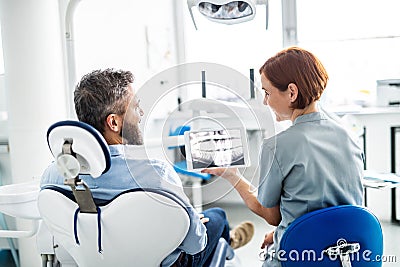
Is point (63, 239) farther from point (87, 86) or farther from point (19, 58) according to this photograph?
point (19, 58)

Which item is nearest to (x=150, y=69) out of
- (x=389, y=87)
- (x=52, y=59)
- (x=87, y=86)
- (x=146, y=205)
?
(x=52, y=59)

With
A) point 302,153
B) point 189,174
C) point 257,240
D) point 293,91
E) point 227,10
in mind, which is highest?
point 227,10

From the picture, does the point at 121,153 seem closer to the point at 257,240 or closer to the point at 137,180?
the point at 137,180

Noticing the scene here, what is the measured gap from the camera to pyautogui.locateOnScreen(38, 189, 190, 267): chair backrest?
1188mm

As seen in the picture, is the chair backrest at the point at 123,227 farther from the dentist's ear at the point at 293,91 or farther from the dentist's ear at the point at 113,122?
the dentist's ear at the point at 293,91

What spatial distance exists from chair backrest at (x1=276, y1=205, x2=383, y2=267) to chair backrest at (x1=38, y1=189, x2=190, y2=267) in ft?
0.99

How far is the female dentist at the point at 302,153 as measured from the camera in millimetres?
1298

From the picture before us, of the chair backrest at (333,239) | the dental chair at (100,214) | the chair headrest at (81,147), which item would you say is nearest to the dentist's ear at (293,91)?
the chair backrest at (333,239)

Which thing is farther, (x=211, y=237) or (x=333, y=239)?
(x=211, y=237)

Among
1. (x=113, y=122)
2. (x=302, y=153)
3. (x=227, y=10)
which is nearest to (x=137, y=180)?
(x=113, y=122)

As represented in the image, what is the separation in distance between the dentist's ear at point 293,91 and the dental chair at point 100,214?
1.52 ft

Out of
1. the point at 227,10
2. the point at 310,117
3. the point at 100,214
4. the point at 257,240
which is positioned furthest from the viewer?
the point at 257,240

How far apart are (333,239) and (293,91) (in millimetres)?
434

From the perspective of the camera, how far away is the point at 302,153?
4.23ft
